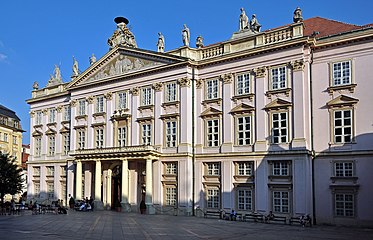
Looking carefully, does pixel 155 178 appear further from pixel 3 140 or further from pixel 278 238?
pixel 3 140

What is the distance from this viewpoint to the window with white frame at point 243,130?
1556 inches

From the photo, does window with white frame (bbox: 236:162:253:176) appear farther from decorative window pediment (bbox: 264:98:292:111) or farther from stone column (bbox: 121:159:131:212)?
stone column (bbox: 121:159:131:212)

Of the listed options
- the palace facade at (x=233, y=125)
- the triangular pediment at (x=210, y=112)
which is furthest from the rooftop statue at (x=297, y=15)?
the triangular pediment at (x=210, y=112)

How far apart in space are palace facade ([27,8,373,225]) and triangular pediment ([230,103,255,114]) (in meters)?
0.20

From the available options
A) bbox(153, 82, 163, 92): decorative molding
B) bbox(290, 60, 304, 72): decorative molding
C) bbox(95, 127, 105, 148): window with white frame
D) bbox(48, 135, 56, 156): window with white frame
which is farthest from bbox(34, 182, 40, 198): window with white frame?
bbox(290, 60, 304, 72): decorative molding

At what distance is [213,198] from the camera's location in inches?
1619

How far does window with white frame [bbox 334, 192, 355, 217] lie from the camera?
33.9 m

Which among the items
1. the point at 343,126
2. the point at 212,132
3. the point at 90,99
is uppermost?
the point at 90,99

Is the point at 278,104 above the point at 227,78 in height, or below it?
below

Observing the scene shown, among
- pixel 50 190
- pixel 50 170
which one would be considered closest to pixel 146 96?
pixel 50 170

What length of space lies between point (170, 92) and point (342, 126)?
17.0 meters

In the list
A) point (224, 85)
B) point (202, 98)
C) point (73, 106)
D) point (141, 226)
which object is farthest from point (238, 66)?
point (73, 106)

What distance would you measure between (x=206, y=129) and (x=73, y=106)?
1945cm

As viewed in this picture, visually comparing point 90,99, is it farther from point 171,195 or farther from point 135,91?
point 171,195
